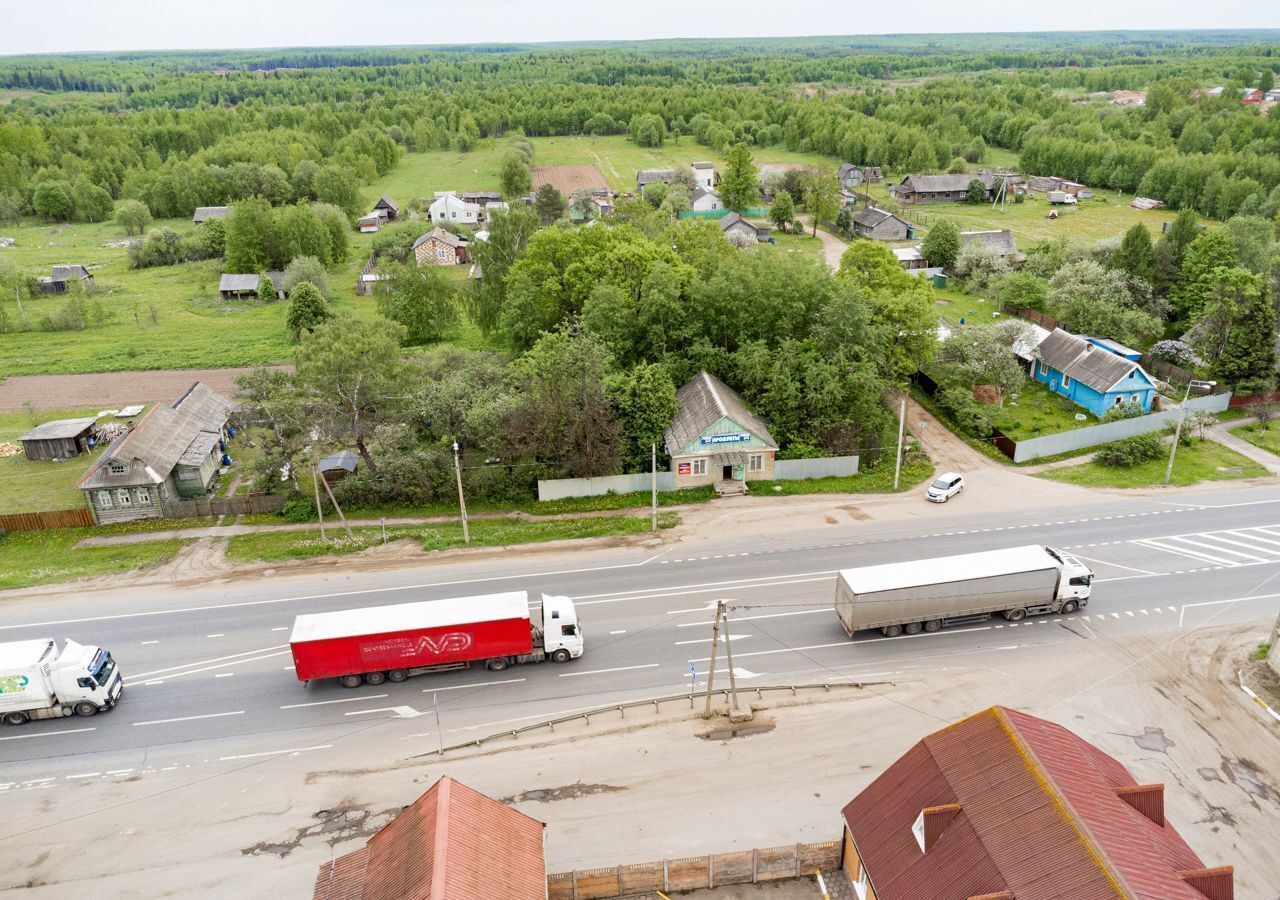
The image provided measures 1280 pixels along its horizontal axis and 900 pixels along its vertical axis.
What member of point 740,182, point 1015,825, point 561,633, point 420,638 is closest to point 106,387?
point 420,638

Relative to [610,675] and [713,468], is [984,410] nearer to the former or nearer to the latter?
[713,468]

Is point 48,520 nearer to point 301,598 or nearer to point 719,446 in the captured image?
point 301,598

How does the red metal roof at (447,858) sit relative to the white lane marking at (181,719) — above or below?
above

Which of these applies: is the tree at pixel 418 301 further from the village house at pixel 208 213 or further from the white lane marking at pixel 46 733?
the village house at pixel 208 213

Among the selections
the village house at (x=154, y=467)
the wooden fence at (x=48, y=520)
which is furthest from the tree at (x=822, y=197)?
the wooden fence at (x=48, y=520)

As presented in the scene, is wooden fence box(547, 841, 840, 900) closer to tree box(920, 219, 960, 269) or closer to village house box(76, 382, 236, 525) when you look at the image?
village house box(76, 382, 236, 525)

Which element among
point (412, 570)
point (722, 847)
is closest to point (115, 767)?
point (412, 570)

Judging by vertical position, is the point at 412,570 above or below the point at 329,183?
below
